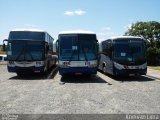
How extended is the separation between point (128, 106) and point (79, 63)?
30.0 ft

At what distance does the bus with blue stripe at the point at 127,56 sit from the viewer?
20938mm

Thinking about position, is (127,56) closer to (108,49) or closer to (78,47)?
(108,49)

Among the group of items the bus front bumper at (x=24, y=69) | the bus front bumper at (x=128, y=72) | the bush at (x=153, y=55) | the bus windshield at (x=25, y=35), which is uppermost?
the bus windshield at (x=25, y=35)

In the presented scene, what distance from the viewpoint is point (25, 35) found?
73.2ft

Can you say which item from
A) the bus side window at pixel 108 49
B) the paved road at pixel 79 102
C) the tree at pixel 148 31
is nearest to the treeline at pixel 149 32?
the tree at pixel 148 31

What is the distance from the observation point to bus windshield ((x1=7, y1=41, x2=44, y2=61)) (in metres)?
21.7

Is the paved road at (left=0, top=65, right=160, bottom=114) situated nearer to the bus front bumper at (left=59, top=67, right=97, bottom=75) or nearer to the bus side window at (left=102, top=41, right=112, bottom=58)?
the bus front bumper at (left=59, top=67, right=97, bottom=75)

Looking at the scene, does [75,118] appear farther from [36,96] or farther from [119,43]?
[119,43]

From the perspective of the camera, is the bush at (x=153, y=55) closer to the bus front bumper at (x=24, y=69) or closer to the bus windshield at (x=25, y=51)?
the bus windshield at (x=25, y=51)

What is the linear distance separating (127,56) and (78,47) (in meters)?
3.32

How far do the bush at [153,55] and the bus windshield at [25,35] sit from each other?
168ft

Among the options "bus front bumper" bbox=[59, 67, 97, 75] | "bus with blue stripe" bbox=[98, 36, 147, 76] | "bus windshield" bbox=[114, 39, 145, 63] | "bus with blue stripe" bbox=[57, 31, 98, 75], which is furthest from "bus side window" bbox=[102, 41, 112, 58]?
"bus front bumper" bbox=[59, 67, 97, 75]

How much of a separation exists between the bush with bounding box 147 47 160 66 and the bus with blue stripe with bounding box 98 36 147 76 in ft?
165

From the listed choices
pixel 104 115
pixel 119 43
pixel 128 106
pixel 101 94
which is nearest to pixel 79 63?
pixel 119 43
